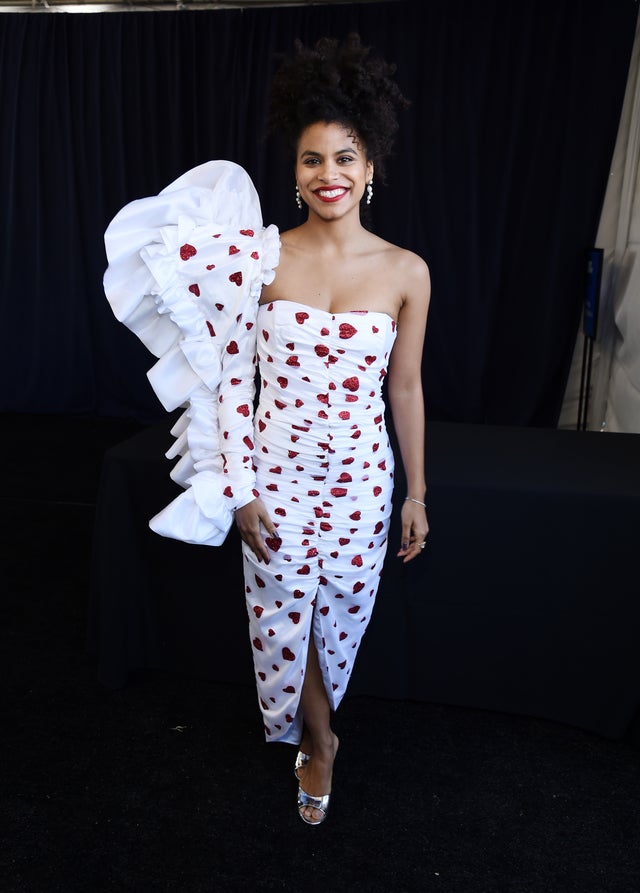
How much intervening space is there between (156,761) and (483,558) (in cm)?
100

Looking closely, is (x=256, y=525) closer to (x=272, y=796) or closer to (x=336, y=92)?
(x=272, y=796)

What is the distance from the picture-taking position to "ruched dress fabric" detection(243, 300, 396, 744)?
1.52 metres

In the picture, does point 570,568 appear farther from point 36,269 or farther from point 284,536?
point 36,269

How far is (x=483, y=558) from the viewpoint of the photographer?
2.00 m

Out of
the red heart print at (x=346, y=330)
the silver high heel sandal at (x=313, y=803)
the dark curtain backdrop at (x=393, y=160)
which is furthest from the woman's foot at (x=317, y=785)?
the dark curtain backdrop at (x=393, y=160)

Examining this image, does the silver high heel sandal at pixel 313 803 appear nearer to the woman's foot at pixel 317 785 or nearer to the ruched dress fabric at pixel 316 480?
the woman's foot at pixel 317 785

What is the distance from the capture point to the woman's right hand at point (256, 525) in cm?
157

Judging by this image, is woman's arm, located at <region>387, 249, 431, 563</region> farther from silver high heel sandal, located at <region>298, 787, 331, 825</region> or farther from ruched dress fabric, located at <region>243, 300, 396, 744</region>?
silver high heel sandal, located at <region>298, 787, 331, 825</region>

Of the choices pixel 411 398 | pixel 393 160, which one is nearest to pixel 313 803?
pixel 411 398

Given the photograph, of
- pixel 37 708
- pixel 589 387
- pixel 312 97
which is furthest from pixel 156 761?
pixel 589 387

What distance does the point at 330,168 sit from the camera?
1453 mm

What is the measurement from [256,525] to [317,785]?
2.29 feet

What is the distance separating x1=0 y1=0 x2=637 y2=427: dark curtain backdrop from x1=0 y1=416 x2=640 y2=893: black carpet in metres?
3.05

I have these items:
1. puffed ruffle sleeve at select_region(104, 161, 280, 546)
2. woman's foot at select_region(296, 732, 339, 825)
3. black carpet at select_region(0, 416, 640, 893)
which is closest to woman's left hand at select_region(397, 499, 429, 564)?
puffed ruffle sleeve at select_region(104, 161, 280, 546)
